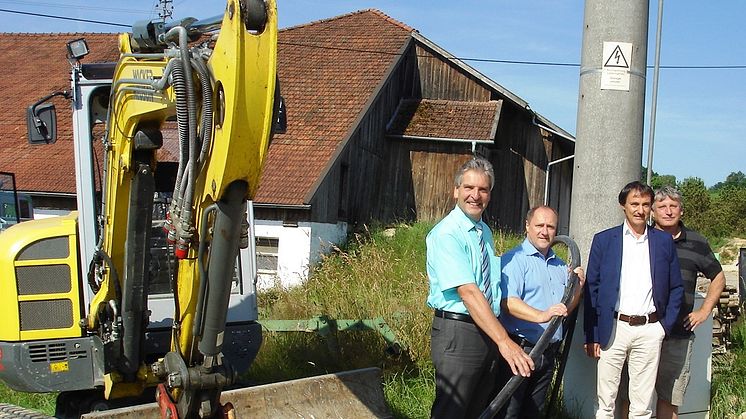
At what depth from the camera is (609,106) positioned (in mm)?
5902

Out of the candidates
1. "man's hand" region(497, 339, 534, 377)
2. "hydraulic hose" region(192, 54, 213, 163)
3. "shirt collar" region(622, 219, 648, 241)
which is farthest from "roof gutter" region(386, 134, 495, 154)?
"hydraulic hose" region(192, 54, 213, 163)

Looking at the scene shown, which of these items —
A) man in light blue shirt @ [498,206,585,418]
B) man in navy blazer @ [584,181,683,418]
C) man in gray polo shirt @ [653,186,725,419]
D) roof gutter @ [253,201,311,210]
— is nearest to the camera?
man in light blue shirt @ [498,206,585,418]

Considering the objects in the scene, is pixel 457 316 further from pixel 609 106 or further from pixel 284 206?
pixel 284 206

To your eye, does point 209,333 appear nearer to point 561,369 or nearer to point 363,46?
point 561,369

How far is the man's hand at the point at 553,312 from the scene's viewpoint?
5016 mm

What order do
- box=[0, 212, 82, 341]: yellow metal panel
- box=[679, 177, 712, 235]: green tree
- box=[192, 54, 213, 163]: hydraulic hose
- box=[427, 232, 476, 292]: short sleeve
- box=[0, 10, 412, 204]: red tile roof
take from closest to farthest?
box=[192, 54, 213, 163]: hydraulic hose → box=[427, 232, 476, 292]: short sleeve → box=[0, 212, 82, 341]: yellow metal panel → box=[0, 10, 412, 204]: red tile roof → box=[679, 177, 712, 235]: green tree

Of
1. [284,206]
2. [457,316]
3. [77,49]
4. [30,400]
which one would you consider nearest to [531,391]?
[457,316]

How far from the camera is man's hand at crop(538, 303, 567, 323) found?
16.5 feet

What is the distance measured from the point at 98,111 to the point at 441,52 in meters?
20.1

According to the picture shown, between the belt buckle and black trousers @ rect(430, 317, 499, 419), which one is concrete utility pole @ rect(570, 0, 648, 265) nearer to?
the belt buckle

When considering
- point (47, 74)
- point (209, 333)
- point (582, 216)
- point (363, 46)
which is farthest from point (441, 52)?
point (209, 333)

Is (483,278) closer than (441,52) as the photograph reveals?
Yes

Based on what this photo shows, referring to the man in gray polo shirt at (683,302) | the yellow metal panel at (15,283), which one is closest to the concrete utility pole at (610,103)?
the man in gray polo shirt at (683,302)

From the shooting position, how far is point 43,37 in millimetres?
27031
